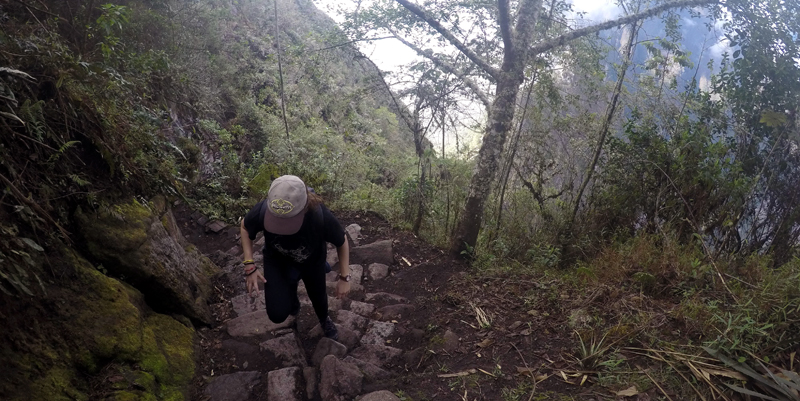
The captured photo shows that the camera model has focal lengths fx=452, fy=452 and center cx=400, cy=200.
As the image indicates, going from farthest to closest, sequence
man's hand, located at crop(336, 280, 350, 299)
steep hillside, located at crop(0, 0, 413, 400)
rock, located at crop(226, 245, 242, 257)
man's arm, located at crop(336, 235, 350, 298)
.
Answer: rock, located at crop(226, 245, 242, 257), man's hand, located at crop(336, 280, 350, 299), man's arm, located at crop(336, 235, 350, 298), steep hillside, located at crop(0, 0, 413, 400)

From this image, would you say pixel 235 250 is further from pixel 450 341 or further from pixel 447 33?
pixel 447 33

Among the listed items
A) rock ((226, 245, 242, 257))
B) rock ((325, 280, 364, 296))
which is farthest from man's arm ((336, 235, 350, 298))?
rock ((226, 245, 242, 257))

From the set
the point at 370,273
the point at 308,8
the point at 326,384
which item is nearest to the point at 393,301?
the point at 370,273

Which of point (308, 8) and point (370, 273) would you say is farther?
point (308, 8)

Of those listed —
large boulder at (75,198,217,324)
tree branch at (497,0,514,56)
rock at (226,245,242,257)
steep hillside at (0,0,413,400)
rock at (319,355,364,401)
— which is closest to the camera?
steep hillside at (0,0,413,400)

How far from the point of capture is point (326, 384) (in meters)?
3.27

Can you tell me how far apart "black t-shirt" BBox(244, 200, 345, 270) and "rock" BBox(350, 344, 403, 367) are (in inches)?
38.4

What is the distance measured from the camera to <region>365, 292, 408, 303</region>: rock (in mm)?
5129

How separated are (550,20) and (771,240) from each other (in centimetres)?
401

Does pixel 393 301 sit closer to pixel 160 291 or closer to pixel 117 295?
pixel 160 291

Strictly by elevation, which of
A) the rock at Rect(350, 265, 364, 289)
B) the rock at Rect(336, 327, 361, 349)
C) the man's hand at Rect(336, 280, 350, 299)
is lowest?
the rock at Rect(336, 327, 361, 349)

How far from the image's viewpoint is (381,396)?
3.00m

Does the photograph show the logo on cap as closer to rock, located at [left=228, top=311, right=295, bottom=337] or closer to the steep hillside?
the steep hillside

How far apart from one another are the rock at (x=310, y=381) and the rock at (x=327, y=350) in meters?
0.22
